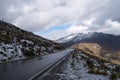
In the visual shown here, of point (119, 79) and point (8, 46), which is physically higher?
point (8, 46)

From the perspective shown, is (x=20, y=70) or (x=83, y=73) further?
(x=20, y=70)

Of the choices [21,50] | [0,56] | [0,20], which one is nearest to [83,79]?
[0,56]

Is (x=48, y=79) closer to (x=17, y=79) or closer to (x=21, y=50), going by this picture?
(x=17, y=79)

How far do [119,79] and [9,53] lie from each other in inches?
1131

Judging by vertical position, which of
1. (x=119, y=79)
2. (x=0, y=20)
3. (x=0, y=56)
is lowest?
(x=119, y=79)

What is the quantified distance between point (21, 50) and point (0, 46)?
21.9ft

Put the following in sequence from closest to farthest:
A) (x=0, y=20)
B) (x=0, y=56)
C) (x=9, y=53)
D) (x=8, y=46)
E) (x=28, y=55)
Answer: (x=0, y=56), (x=9, y=53), (x=8, y=46), (x=28, y=55), (x=0, y=20)

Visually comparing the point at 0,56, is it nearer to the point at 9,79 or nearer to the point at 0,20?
the point at 9,79

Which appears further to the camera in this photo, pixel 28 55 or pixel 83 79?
pixel 28 55

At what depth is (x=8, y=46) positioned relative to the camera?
157ft

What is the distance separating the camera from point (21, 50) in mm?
50875

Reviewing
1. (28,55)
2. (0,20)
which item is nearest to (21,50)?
(28,55)

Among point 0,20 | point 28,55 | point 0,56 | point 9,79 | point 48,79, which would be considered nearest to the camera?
point 9,79

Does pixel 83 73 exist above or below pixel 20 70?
below
